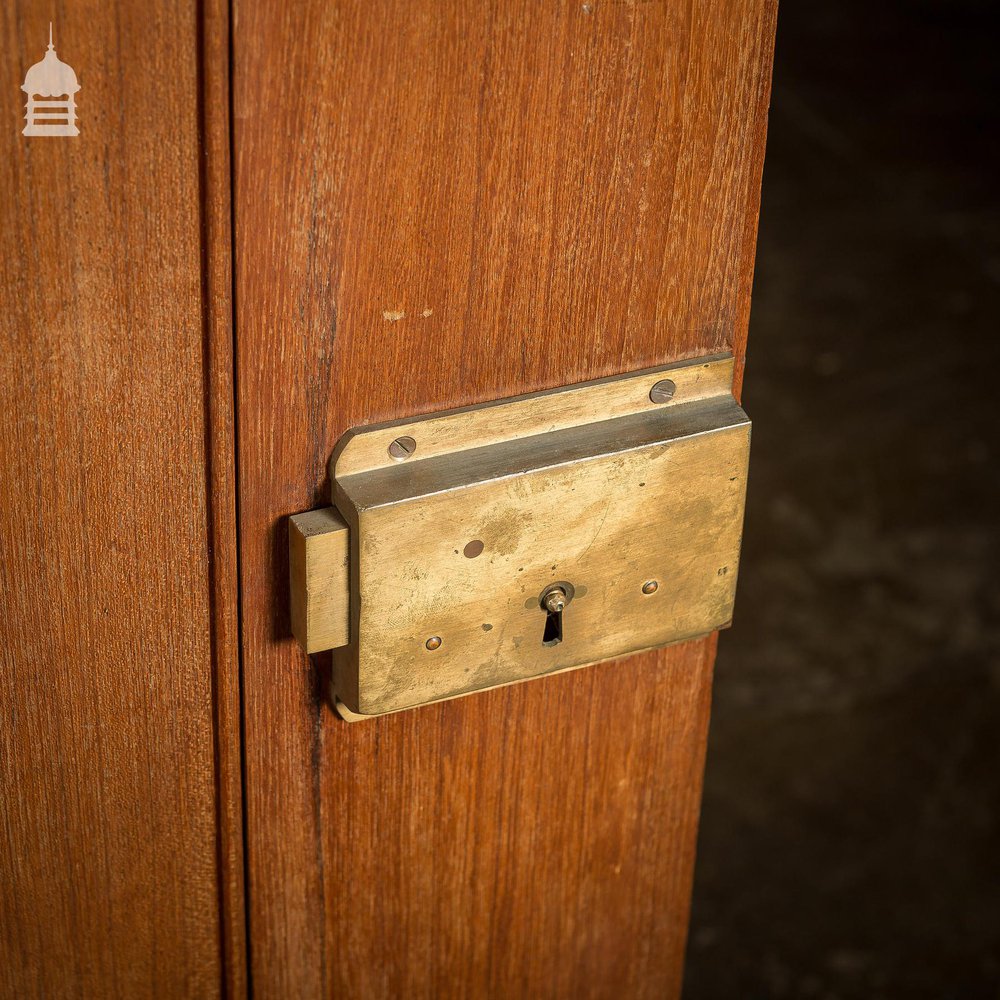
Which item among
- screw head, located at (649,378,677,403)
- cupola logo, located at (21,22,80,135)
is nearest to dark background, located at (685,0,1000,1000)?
screw head, located at (649,378,677,403)

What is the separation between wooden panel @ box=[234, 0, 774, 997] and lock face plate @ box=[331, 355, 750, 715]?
1 centimetres

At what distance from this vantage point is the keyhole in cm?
49

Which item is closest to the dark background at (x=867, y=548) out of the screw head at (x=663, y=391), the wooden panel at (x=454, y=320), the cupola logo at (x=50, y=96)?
the wooden panel at (x=454, y=320)

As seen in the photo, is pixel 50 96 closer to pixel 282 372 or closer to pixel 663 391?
pixel 282 372

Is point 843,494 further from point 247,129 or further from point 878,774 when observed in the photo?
point 247,129

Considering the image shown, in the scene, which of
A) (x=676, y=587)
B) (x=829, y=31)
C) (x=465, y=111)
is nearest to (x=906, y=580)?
(x=829, y=31)

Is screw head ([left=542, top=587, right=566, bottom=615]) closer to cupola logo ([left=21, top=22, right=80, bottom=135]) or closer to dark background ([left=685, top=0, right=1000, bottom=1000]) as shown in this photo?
cupola logo ([left=21, top=22, right=80, bottom=135])

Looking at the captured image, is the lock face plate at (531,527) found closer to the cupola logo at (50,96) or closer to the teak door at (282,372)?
the teak door at (282,372)

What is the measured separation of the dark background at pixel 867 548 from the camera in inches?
60.8

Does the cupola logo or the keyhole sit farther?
the keyhole

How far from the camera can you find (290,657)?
1.59 feet

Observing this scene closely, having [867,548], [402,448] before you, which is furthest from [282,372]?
[867,548]

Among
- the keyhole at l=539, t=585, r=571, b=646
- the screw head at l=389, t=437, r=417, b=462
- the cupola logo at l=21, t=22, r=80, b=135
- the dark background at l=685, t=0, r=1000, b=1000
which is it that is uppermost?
the cupola logo at l=21, t=22, r=80, b=135

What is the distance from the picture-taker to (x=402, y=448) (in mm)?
456
